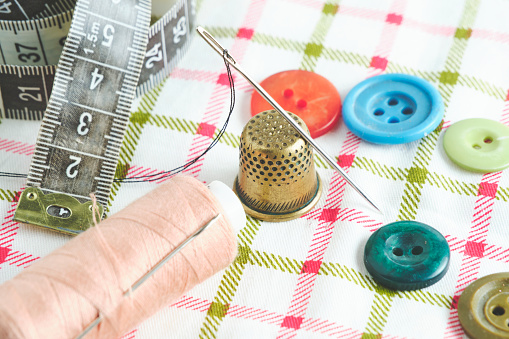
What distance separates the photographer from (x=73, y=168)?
176 cm

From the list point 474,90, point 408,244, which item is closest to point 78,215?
point 408,244

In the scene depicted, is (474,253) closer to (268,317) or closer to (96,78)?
(268,317)

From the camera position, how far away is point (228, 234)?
150cm

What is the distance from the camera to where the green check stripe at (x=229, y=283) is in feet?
5.05

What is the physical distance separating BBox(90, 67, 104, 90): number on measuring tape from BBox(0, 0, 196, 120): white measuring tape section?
11cm

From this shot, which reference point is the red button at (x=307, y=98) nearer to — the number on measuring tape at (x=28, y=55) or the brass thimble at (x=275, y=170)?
the brass thimble at (x=275, y=170)

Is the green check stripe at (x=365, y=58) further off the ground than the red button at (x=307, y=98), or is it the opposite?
the green check stripe at (x=365, y=58)

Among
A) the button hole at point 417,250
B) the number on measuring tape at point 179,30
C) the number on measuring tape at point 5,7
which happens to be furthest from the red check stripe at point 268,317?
the number on measuring tape at point 5,7

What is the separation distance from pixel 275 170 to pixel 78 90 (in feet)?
1.90

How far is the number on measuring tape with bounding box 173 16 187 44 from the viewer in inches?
78.5

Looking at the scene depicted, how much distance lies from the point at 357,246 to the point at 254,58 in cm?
71

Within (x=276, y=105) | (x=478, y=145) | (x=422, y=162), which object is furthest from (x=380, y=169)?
(x=276, y=105)

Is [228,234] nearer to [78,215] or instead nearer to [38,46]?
[78,215]

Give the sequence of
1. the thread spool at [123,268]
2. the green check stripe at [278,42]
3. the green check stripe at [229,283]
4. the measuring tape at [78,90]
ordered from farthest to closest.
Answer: the green check stripe at [278,42], the measuring tape at [78,90], the green check stripe at [229,283], the thread spool at [123,268]
